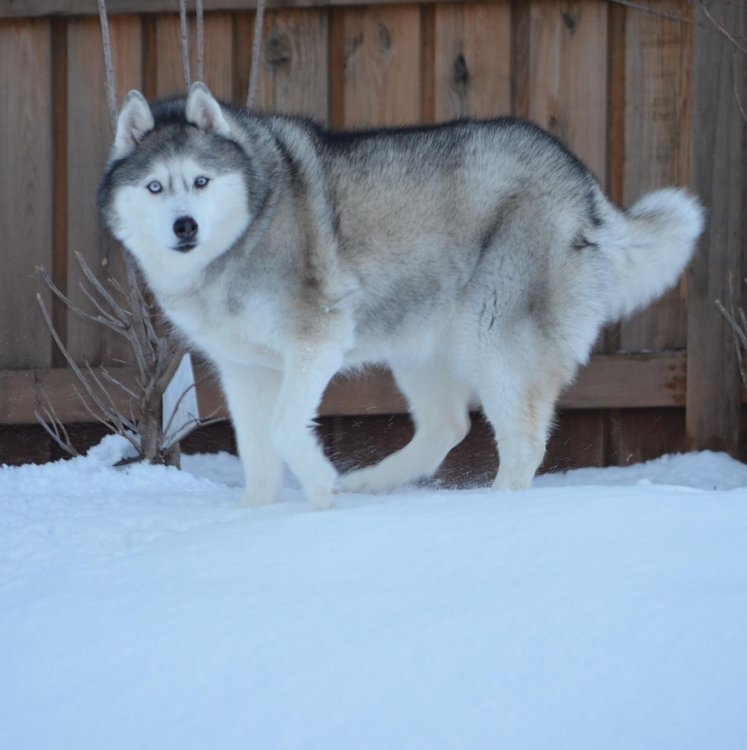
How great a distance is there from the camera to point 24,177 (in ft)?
17.4

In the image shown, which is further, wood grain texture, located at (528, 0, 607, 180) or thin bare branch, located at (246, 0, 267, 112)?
wood grain texture, located at (528, 0, 607, 180)

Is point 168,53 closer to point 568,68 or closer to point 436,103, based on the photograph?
point 436,103

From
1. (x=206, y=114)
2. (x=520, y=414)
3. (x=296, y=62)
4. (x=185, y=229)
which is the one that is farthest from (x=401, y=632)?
(x=296, y=62)

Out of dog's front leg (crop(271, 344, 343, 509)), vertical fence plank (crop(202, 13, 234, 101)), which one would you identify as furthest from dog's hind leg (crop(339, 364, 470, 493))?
vertical fence plank (crop(202, 13, 234, 101))

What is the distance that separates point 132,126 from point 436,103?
172cm

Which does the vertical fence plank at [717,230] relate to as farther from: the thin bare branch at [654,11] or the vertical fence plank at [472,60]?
the vertical fence plank at [472,60]

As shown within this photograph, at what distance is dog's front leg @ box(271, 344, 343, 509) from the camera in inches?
148

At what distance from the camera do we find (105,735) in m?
2.08

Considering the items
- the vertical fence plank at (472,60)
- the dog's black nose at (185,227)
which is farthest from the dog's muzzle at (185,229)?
the vertical fence plank at (472,60)

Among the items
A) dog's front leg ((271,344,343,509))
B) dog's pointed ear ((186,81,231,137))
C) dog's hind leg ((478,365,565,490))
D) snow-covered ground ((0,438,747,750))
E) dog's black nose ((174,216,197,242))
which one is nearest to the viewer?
snow-covered ground ((0,438,747,750))

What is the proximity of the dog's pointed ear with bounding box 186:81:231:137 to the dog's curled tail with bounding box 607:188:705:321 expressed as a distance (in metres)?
1.42

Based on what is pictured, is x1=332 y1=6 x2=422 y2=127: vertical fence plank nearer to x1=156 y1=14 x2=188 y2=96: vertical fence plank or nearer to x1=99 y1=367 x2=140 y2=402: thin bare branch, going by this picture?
x1=156 y1=14 x2=188 y2=96: vertical fence plank

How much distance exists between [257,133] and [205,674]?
2.32 m

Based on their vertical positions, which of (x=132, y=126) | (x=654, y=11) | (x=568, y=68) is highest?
(x=654, y=11)
